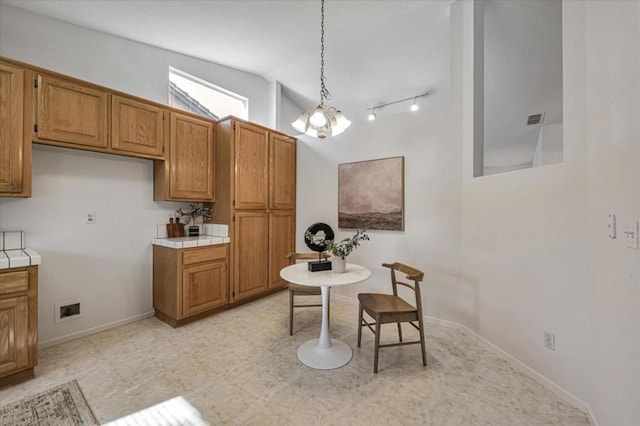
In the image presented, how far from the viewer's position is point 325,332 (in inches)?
90.4

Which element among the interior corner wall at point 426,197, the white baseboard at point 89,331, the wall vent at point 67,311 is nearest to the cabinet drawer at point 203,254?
the white baseboard at point 89,331

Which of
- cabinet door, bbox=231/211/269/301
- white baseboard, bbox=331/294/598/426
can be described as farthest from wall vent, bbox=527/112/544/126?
cabinet door, bbox=231/211/269/301

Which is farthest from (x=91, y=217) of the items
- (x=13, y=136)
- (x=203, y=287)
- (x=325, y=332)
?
(x=325, y=332)

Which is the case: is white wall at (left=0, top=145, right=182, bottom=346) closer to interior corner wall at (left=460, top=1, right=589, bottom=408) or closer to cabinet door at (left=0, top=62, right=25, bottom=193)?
cabinet door at (left=0, top=62, right=25, bottom=193)

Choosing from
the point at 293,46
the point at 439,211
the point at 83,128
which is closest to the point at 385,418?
the point at 439,211

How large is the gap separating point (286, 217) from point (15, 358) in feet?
9.45

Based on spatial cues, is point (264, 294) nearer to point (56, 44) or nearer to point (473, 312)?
point (473, 312)

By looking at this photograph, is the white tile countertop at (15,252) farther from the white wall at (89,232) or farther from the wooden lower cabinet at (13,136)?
the wooden lower cabinet at (13,136)

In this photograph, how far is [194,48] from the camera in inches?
128

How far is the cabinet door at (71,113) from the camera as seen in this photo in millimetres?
2150

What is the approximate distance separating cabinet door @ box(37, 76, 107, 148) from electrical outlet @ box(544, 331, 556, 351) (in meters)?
4.02

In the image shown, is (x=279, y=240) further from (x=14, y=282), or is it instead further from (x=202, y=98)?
(x=14, y=282)

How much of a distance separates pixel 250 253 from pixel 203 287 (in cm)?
72

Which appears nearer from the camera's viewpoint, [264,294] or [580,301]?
[580,301]
